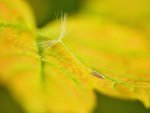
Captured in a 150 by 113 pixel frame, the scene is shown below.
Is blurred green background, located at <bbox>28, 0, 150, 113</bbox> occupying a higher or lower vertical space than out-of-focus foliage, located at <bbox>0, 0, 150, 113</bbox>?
higher

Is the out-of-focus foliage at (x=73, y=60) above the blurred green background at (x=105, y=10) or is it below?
below

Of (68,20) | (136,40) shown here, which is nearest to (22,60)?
(68,20)

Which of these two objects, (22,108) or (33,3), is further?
(33,3)

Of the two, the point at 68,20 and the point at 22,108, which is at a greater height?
the point at 68,20

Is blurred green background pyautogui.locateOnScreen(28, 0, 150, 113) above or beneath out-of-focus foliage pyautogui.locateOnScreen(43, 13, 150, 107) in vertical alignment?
above

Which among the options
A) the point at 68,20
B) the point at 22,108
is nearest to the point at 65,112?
the point at 22,108

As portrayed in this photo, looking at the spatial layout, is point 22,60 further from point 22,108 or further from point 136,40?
point 136,40
